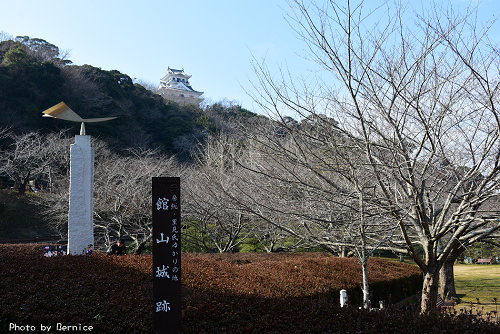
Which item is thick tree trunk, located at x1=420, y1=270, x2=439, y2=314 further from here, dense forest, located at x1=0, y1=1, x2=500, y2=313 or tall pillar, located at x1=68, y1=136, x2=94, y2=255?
tall pillar, located at x1=68, y1=136, x2=94, y2=255

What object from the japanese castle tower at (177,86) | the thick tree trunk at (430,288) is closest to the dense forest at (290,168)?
the thick tree trunk at (430,288)

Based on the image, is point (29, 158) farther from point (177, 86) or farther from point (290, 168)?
point (177, 86)

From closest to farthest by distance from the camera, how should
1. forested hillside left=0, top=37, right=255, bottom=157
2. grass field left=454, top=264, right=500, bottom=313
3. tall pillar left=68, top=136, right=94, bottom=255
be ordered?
tall pillar left=68, top=136, right=94, bottom=255, grass field left=454, top=264, right=500, bottom=313, forested hillside left=0, top=37, right=255, bottom=157

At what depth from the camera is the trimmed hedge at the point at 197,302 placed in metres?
4.19

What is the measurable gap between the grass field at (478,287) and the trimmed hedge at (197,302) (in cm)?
600

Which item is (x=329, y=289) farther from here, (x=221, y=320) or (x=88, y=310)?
(x=88, y=310)

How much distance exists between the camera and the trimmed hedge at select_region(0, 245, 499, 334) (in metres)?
4.19

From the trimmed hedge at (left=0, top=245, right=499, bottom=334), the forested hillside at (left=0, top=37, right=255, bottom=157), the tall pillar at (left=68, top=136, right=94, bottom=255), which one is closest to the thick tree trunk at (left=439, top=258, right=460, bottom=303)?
the trimmed hedge at (left=0, top=245, right=499, bottom=334)

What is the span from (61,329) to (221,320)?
169cm

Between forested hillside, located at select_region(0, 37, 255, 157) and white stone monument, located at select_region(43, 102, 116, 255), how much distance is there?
13.9m

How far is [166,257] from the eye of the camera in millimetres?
4301

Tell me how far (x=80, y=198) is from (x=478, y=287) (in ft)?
45.0

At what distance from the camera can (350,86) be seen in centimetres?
431

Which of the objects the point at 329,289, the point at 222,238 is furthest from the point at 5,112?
the point at 329,289
